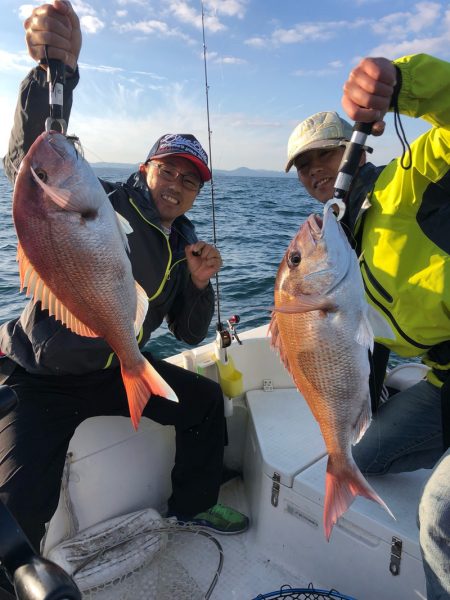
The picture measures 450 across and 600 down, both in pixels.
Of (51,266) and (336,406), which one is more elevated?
(51,266)

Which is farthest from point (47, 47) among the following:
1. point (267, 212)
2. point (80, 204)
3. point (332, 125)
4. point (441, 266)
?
point (267, 212)

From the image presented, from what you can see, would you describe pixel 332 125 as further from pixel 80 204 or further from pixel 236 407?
pixel 236 407

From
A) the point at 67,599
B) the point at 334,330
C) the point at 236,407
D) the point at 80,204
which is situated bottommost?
the point at 236,407

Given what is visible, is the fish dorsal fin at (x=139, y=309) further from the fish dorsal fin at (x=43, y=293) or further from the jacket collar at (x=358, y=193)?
the jacket collar at (x=358, y=193)

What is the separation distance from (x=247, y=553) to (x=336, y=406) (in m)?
1.74

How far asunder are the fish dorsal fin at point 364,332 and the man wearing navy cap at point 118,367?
93 cm

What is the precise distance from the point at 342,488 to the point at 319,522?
100 centimetres

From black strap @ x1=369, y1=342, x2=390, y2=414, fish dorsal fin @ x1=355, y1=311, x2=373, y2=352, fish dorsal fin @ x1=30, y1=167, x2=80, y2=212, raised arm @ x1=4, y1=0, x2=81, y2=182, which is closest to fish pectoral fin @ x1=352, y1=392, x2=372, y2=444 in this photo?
fish dorsal fin @ x1=355, y1=311, x2=373, y2=352

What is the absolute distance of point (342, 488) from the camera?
73.9 inches

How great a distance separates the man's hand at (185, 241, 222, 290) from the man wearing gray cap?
2.52 feet

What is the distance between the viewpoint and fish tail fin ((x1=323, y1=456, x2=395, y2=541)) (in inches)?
72.6

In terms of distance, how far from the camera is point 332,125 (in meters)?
2.93

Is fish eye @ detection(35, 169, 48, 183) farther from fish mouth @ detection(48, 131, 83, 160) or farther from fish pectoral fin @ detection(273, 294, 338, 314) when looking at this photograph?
fish pectoral fin @ detection(273, 294, 338, 314)

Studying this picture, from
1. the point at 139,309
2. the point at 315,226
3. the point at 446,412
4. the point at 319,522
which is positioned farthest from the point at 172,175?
the point at 319,522
